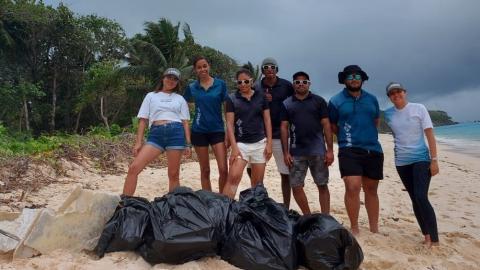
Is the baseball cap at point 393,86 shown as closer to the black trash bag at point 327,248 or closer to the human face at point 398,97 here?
the human face at point 398,97

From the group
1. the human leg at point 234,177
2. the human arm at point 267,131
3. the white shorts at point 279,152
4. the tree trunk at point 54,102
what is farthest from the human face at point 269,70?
the tree trunk at point 54,102

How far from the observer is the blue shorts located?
12.5ft

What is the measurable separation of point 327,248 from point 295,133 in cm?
136

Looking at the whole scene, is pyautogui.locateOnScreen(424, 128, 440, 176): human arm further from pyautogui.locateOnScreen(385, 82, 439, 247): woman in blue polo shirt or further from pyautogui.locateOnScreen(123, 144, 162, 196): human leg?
pyautogui.locateOnScreen(123, 144, 162, 196): human leg

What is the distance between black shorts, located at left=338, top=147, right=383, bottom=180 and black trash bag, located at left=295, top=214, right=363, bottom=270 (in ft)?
3.11

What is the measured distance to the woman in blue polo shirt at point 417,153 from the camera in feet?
11.6

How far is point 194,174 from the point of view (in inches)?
301

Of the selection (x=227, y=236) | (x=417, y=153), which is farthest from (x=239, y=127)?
(x=417, y=153)

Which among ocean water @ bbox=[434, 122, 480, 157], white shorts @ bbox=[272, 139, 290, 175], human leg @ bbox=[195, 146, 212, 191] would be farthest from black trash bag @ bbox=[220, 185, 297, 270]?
ocean water @ bbox=[434, 122, 480, 157]

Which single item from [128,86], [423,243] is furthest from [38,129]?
[423,243]

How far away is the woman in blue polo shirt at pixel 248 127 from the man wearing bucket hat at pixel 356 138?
27.5 inches

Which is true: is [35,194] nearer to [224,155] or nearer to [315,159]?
[224,155]

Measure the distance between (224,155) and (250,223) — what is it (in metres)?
1.25

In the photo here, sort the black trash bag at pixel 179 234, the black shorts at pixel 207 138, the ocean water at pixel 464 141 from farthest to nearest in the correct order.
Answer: the ocean water at pixel 464 141 < the black shorts at pixel 207 138 < the black trash bag at pixel 179 234
